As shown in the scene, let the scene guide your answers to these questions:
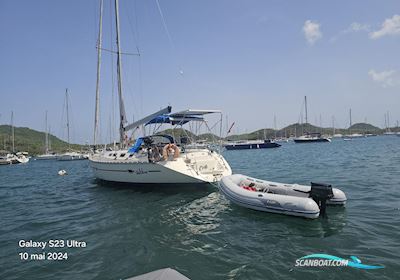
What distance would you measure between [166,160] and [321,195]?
660 cm

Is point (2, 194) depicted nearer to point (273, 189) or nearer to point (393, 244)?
point (273, 189)

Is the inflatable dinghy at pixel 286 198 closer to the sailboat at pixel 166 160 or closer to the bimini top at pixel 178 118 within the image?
the sailboat at pixel 166 160

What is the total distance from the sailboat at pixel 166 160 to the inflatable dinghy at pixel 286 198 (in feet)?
7.45

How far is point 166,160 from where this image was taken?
12227 millimetres

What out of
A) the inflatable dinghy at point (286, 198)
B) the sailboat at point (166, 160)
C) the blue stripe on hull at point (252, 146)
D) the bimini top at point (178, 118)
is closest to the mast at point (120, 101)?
the sailboat at point (166, 160)

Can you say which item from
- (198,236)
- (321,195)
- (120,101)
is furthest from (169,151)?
(120,101)

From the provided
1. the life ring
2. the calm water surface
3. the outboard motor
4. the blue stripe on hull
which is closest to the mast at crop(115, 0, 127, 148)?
the life ring

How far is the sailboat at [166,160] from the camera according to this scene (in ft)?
39.8

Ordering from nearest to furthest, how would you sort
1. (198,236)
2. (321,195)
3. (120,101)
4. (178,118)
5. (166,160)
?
(198,236) → (321,195) → (166,160) → (178,118) → (120,101)

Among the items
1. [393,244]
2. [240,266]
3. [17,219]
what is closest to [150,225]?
[240,266]

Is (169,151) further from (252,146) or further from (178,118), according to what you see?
(252,146)

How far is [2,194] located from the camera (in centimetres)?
1605

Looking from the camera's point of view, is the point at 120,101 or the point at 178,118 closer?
the point at 178,118

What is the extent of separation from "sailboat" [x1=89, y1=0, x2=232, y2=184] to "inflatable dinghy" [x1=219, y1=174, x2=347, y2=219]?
7.45 feet
